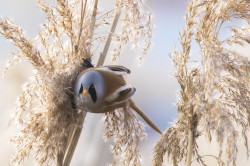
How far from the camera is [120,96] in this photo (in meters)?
0.79

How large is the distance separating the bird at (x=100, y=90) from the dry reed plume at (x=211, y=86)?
0.51 feet

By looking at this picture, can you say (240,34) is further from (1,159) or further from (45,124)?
(1,159)

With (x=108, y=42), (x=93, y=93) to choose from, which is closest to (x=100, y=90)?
(x=93, y=93)

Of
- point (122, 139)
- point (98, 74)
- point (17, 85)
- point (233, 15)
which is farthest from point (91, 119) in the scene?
point (233, 15)

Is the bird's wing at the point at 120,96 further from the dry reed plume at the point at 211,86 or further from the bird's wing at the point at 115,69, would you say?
the dry reed plume at the point at 211,86

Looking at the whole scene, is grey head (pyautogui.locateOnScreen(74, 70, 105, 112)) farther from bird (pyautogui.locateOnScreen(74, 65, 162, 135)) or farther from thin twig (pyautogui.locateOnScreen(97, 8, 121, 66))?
thin twig (pyautogui.locateOnScreen(97, 8, 121, 66))

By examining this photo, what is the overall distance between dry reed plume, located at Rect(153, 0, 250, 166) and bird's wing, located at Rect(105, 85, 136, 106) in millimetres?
144

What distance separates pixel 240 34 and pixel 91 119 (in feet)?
2.42

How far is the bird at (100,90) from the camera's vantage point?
2.51 ft

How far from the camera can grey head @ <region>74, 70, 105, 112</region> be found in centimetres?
76

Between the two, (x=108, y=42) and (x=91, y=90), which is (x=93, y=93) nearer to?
(x=91, y=90)

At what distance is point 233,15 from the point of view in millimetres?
786

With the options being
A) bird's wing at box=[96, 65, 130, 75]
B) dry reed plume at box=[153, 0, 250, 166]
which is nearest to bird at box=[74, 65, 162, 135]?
bird's wing at box=[96, 65, 130, 75]

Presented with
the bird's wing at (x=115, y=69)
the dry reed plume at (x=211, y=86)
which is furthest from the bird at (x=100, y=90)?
the dry reed plume at (x=211, y=86)
